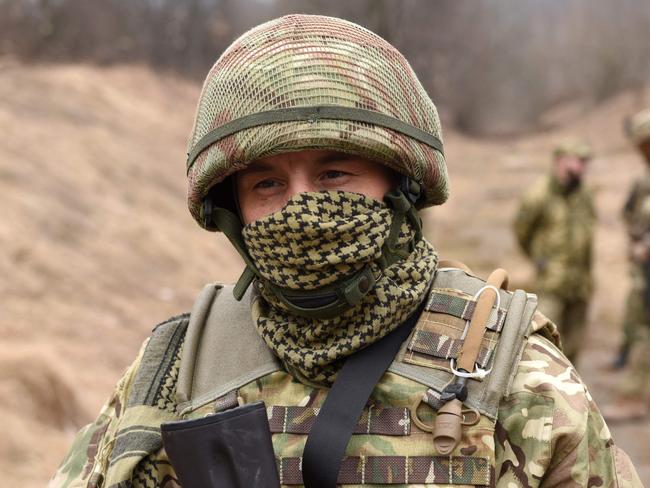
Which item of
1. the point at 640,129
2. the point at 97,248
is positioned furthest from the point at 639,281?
the point at 97,248

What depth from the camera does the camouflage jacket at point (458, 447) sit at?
5.66 ft

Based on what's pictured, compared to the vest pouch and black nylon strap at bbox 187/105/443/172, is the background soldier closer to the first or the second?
black nylon strap at bbox 187/105/443/172

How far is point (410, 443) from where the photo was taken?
1.79 metres

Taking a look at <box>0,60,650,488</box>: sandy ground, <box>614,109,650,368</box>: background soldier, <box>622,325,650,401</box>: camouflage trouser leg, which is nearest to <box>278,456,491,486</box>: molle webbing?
<box>0,60,650,488</box>: sandy ground

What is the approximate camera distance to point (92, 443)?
211cm

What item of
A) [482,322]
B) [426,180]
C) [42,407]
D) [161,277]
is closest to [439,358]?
[482,322]

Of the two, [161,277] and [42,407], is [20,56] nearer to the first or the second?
[161,277]

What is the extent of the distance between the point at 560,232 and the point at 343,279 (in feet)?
16.9

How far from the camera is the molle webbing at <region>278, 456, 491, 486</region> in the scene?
1727 millimetres

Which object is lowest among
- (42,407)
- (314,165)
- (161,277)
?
(314,165)

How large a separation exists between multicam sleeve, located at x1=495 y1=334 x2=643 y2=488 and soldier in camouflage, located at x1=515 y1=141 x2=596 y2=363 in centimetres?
494

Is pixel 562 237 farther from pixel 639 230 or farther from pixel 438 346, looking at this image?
pixel 438 346

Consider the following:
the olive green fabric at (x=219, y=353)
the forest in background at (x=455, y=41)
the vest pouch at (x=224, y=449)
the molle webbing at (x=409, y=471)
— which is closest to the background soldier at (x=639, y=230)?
the forest in background at (x=455, y=41)

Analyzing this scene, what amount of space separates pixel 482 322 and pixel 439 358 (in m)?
0.11
